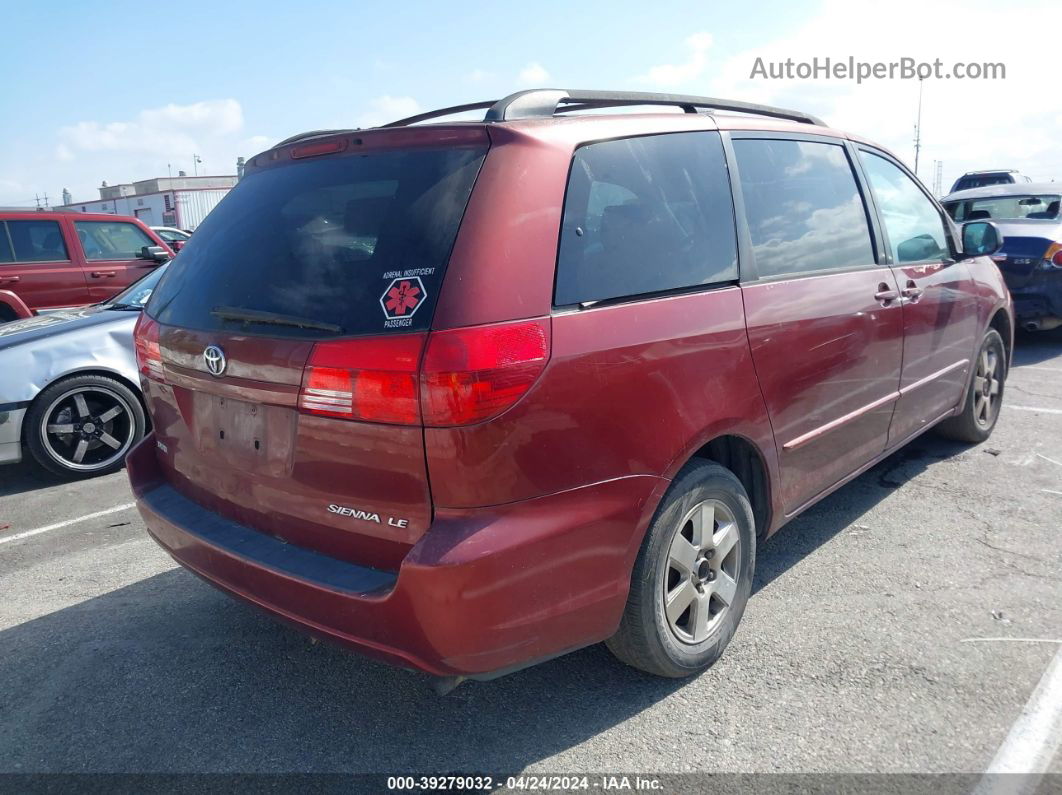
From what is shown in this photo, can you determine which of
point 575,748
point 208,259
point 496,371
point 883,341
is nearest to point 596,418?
point 496,371

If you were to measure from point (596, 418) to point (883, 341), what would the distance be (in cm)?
204

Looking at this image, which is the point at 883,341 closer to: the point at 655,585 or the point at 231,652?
the point at 655,585

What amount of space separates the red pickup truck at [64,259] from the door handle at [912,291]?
764cm

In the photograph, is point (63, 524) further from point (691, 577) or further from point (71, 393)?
point (691, 577)

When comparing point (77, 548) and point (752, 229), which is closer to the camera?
point (752, 229)

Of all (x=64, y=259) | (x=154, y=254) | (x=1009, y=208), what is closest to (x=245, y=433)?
(x=154, y=254)

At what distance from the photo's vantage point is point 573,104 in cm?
280

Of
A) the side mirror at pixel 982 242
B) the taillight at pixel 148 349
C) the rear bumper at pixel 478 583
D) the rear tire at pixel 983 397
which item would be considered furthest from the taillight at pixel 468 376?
the rear tire at pixel 983 397

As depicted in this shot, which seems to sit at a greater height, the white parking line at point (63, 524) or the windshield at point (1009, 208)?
the windshield at point (1009, 208)

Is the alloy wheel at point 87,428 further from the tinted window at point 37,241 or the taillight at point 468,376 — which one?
the taillight at point 468,376

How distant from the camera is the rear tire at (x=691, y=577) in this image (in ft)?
8.34

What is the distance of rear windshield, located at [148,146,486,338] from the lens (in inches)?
86.5

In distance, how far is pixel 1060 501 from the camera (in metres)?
4.34

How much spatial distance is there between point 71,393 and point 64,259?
4.39 m
